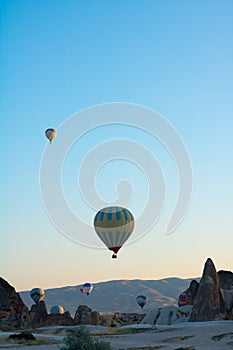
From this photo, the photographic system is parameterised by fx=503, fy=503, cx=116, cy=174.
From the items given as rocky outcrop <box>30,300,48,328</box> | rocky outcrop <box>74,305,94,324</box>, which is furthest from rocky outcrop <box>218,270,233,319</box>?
rocky outcrop <box>30,300,48,328</box>

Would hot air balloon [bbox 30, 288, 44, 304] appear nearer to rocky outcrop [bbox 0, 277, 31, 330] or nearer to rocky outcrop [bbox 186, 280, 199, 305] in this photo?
rocky outcrop [bbox 0, 277, 31, 330]

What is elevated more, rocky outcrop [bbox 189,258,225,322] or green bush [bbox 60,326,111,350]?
rocky outcrop [bbox 189,258,225,322]

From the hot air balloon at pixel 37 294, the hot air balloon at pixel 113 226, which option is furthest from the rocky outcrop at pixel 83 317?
the hot air balloon at pixel 37 294

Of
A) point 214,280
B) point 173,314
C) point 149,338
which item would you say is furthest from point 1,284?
point 149,338

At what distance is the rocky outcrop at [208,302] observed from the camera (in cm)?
4659

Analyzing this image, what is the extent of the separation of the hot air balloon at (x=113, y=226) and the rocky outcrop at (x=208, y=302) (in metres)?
10.0

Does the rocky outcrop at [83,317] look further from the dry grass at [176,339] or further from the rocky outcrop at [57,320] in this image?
the dry grass at [176,339]

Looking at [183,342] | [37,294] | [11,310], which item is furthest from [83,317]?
[183,342]

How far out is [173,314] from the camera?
5488cm

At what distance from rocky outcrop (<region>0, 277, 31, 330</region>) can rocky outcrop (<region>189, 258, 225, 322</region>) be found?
18834 mm

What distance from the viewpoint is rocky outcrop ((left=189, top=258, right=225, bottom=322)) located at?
46.6m

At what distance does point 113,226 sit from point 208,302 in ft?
41.7

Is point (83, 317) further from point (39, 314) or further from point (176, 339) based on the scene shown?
point (176, 339)

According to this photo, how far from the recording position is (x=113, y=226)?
5341cm
